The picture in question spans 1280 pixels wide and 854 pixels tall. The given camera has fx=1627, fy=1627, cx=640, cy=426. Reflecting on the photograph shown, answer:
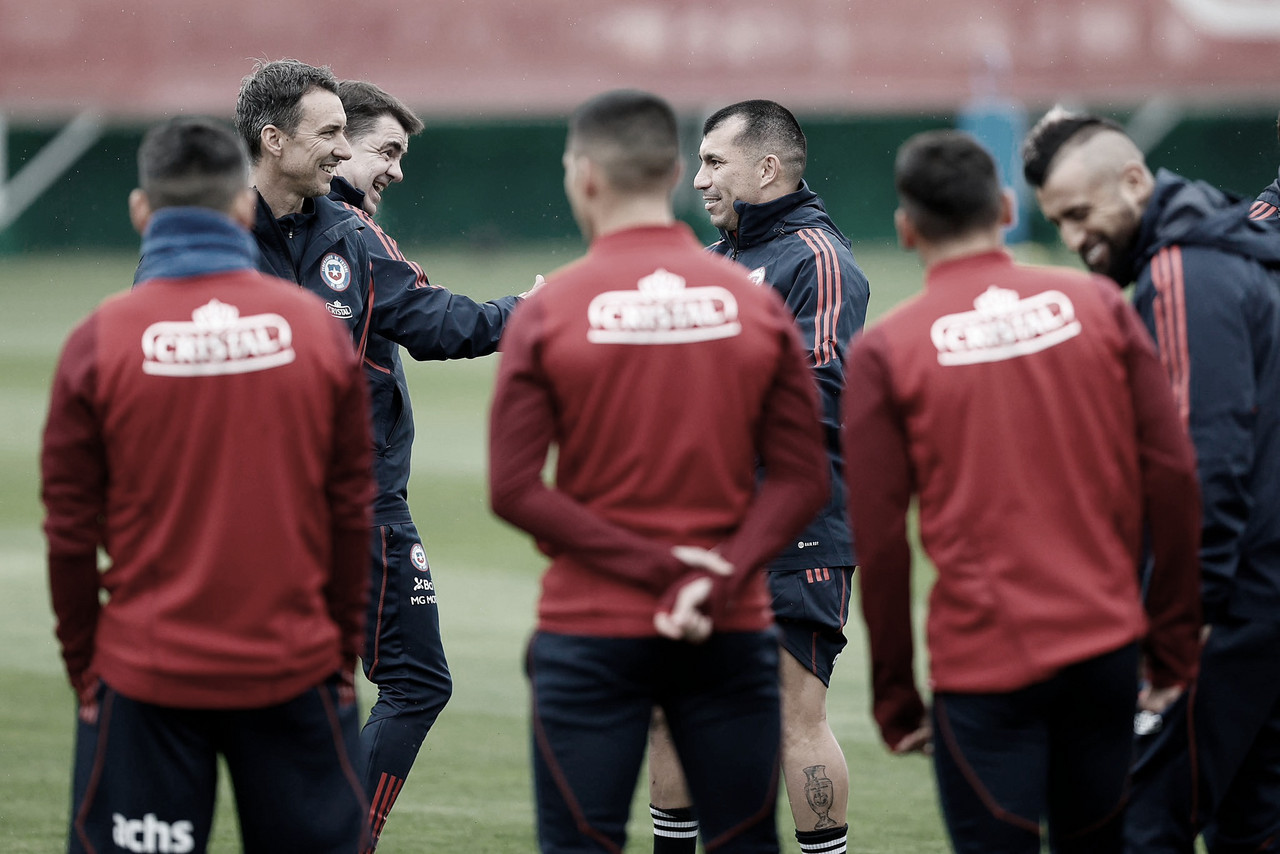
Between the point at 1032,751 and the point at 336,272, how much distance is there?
2.69m

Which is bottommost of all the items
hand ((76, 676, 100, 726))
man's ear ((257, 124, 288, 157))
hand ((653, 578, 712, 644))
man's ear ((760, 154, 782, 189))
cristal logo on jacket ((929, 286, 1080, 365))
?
hand ((76, 676, 100, 726))

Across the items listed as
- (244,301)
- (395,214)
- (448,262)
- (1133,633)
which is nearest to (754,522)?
(1133,633)

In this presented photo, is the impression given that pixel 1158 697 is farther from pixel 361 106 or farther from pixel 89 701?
pixel 361 106

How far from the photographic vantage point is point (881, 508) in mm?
3271

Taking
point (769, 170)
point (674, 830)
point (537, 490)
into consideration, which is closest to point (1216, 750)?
point (537, 490)

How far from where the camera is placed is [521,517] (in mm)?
3277

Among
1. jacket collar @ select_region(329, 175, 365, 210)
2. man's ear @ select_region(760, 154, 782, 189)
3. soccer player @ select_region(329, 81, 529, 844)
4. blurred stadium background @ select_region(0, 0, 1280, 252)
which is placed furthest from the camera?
blurred stadium background @ select_region(0, 0, 1280, 252)

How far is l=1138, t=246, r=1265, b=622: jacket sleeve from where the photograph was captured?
3.47m

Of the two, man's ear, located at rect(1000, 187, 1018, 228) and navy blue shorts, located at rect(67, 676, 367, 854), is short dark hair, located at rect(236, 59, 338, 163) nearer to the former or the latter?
navy blue shorts, located at rect(67, 676, 367, 854)

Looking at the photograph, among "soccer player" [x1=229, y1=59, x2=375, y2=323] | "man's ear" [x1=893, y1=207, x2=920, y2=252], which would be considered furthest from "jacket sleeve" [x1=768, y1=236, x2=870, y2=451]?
"man's ear" [x1=893, y1=207, x2=920, y2=252]

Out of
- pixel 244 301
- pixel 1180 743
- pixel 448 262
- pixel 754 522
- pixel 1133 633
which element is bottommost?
pixel 448 262

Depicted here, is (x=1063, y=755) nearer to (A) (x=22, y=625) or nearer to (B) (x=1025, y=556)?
(B) (x=1025, y=556)

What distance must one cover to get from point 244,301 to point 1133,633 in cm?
191

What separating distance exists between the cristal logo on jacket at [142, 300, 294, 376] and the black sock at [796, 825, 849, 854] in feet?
8.12
